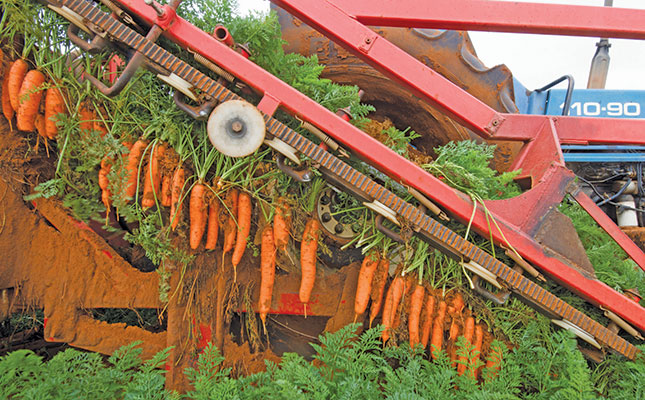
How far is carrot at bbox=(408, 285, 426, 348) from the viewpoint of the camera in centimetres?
214

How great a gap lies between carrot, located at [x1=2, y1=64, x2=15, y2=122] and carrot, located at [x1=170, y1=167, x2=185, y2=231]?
2.89 ft

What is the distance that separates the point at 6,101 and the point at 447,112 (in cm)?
237

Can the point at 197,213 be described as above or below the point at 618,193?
below

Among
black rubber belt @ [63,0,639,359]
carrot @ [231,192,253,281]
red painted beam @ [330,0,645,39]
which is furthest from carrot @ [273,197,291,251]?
red painted beam @ [330,0,645,39]

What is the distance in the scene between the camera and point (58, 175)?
196 centimetres

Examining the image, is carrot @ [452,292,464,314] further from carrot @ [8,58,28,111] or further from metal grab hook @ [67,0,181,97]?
carrot @ [8,58,28,111]

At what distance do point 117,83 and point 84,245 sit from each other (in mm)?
952

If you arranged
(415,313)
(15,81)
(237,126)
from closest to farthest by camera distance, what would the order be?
1. (237,126)
2. (15,81)
3. (415,313)

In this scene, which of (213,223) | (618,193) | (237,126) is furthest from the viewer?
(618,193)

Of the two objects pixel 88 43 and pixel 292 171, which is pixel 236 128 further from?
pixel 88 43

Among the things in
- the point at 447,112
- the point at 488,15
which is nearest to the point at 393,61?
the point at 447,112

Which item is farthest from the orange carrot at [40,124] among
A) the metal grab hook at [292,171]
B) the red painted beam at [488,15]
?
the red painted beam at [488,15]

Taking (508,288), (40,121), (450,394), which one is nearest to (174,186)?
(40,121)

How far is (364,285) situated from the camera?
2123 mm
